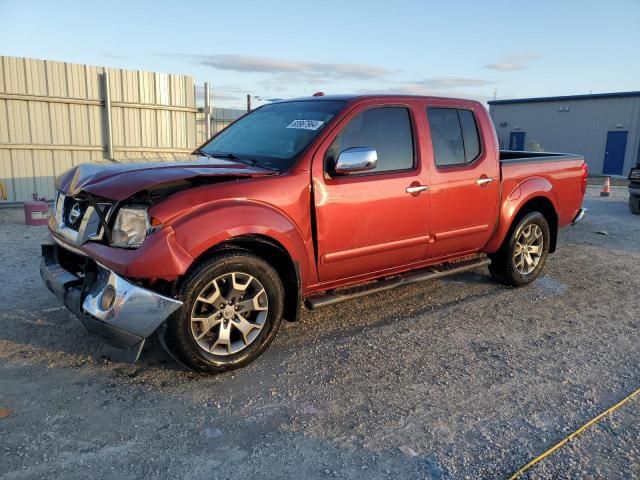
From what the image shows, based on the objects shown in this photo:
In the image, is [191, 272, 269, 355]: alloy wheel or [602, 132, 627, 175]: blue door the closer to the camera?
[191, 272, 269, 355]: alloy wheel

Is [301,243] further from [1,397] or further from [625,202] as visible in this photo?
[625,202]

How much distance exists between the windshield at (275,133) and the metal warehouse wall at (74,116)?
23.5 feet

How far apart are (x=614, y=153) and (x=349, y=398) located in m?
31.2

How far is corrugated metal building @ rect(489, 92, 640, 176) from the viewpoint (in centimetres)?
2852

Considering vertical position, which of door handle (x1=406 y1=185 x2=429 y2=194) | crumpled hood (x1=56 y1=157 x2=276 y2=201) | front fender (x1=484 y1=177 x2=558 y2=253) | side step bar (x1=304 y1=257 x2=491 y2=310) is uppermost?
crumpled hood (x1=56 y1=157 x2=276 y2=201)

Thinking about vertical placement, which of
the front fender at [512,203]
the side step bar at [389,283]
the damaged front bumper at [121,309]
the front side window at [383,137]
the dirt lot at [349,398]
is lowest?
the dirt lot at [349,398]

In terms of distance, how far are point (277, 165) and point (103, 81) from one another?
33.6 feet

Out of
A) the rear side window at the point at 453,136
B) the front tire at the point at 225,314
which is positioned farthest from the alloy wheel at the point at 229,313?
the rear side window at the point at 453,136

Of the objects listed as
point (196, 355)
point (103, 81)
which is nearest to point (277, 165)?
point (196, 355)

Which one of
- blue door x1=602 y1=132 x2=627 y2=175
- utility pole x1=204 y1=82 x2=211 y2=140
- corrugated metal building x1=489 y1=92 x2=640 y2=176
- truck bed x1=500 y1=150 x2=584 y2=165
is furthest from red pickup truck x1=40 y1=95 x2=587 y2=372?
blue door x1=602 y1=132 x2=627 y2=175

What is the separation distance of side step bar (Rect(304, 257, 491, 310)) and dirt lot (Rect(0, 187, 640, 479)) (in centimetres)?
35

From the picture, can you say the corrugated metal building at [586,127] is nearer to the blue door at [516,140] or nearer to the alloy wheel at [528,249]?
the blue door at [516,140]

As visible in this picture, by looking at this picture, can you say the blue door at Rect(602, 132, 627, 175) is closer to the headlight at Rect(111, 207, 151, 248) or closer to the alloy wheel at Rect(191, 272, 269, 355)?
the alloy wheel at Rect(191, 272, 269, 355)

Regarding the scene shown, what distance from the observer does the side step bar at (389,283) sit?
13.3 feet
